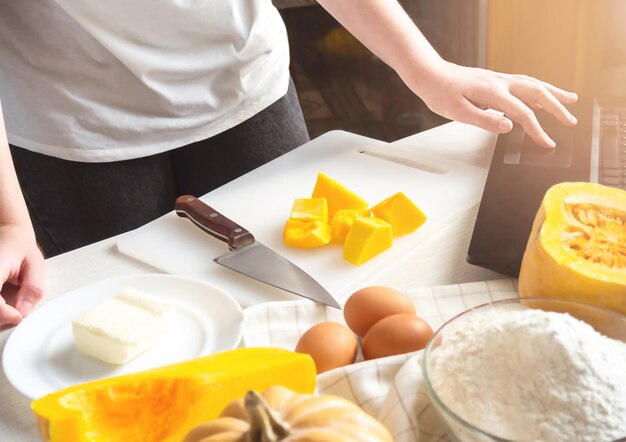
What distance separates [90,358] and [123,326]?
0.05 m

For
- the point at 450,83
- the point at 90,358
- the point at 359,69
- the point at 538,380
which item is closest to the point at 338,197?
the point at 450,83

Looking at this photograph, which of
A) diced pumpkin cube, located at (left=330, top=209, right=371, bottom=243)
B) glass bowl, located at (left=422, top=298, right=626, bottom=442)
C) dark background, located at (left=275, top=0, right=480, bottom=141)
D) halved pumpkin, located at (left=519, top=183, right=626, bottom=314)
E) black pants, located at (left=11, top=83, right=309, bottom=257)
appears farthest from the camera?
dark background, located at (left=275, top=0, right=480, bottom=141)

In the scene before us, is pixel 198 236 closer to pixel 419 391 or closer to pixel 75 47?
pixel 75 47

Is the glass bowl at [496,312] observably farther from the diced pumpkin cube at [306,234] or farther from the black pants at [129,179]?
the black pants at [129,179]

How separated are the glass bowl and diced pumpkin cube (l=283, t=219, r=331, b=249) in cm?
37

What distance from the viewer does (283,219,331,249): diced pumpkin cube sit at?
0.99 metres

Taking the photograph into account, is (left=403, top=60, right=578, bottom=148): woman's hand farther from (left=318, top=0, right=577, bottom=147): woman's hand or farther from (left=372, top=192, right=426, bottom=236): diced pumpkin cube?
(left=372, top=192, right=426, bottom=236): diced pumpkin cube

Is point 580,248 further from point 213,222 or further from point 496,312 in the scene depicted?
point 213,222

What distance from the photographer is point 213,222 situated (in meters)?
1.03

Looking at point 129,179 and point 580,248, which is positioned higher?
point 580,248

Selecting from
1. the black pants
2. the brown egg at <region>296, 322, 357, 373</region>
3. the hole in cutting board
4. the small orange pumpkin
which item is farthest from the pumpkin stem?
the black pants

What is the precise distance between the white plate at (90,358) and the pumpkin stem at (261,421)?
0.32m

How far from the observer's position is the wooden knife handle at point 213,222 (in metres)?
0.99

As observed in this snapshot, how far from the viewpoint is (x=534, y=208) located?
98 centimetres
